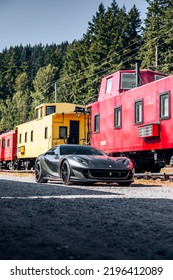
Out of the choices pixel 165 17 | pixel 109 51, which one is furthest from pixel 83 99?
pixel 165 17

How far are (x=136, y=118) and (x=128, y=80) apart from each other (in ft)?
9.98

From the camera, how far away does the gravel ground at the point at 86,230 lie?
297cm

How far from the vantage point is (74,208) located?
6004mm

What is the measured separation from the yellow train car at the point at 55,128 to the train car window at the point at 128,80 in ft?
8.94

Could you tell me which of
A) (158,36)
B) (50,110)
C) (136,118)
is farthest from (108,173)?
(158,36)

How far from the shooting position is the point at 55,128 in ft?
65.3

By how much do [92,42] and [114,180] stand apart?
58.6 m

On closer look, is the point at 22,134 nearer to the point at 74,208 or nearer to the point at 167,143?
the point at 167,143

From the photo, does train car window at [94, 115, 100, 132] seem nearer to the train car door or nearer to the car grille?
the train car door

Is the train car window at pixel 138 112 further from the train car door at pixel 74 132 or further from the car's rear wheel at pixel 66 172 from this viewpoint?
the train car door at pixel 74 132

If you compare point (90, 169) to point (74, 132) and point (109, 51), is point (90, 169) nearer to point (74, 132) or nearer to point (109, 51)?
point (74, 132)

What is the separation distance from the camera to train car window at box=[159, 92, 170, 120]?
12.9 metres

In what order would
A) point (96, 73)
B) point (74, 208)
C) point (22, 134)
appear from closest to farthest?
point (74, 208), point (22, 134), point (96, 73)

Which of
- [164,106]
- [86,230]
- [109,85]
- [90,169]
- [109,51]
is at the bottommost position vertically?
[86,230]
